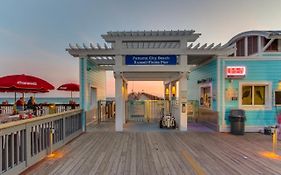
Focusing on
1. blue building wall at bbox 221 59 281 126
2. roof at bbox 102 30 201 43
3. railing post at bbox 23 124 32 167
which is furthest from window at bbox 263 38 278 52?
railing post at bbox 23 124 32 167

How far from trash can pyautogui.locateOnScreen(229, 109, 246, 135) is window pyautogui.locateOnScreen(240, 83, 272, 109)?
624 millimetres

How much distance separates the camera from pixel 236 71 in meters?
9.44

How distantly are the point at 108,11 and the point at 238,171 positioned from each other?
12696 millimetres

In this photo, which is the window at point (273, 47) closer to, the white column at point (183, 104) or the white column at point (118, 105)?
the white column at point (183, 104)

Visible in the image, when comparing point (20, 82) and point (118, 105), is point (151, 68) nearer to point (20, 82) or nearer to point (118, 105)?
point (118, 105)

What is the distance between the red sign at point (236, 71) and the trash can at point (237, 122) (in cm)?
172

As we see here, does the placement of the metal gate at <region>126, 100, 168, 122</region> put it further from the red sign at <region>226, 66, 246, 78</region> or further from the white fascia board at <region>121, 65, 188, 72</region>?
the red sign at <region>226, 66, 246, 78</region>

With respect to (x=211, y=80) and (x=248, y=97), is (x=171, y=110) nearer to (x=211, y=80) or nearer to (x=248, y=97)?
(x=211, y=80)

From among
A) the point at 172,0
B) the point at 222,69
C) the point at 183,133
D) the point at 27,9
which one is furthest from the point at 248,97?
the point at 27,9

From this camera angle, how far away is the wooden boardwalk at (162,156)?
15.1ft

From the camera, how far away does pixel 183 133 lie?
30.5 feet

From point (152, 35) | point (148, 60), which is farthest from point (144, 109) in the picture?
point (152, 35)

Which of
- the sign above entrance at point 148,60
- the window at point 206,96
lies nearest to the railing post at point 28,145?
the sign above entrance at point 148,60

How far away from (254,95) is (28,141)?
1003cm
